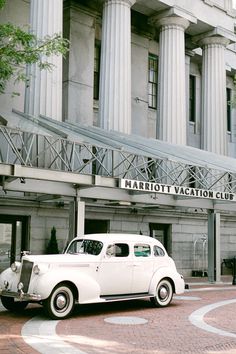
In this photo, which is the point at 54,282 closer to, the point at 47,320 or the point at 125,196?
the point at 47,320

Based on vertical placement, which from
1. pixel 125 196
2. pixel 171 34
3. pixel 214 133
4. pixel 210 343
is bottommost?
pixel 210 343

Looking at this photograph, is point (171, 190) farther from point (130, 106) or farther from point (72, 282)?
point (130, 106)

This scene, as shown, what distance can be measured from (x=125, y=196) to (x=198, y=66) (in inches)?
672

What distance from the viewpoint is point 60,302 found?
11.4m

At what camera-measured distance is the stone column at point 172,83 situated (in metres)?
25.2

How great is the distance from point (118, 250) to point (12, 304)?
2.86 metres

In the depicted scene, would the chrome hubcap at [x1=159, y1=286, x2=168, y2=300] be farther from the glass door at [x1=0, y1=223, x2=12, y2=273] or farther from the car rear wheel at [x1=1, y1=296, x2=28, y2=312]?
the glass door at [x1=0, y1=223, x2=12, y2=273]

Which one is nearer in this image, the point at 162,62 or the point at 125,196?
the point at 125,196

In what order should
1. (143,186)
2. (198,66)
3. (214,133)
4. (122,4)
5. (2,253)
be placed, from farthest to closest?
1. (198,66)
2. (214,133)
3. (122,4)
4. (2,253)
5. (143,186)

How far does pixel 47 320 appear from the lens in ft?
36.8

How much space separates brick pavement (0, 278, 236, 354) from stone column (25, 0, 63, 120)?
887 cm

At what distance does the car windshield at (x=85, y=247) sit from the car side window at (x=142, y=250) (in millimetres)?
1110

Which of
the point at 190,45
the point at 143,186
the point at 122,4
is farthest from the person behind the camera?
the point at 190,45

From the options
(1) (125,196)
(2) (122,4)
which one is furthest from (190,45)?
(1) (125,196)
